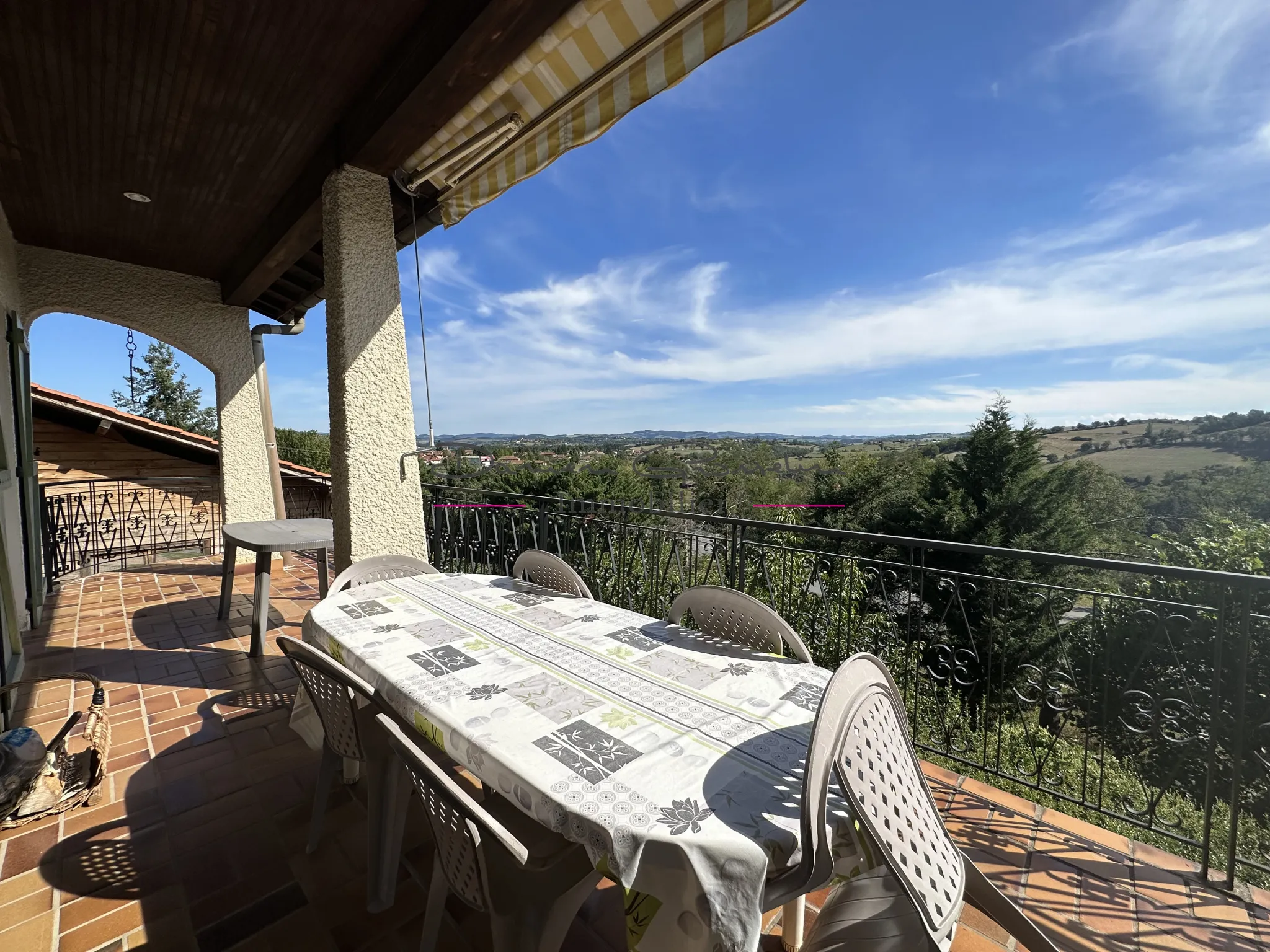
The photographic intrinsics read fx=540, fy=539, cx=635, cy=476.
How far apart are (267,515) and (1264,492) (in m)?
28.3

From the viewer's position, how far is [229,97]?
212 centimetres

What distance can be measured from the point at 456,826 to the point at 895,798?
0.72m

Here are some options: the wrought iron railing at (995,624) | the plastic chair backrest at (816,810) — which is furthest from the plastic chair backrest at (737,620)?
the plastic chair backrest at (816,810)

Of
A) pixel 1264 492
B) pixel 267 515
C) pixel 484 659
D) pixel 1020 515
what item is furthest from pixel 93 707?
pixel 1264 492

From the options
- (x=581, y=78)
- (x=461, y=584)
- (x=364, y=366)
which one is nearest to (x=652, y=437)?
(x=364, y=366)

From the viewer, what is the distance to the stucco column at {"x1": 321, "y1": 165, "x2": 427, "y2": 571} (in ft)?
7.98

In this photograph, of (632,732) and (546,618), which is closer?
(632,732)

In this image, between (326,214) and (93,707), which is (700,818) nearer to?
(93,707)

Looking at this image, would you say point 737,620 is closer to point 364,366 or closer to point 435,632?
point 435,632

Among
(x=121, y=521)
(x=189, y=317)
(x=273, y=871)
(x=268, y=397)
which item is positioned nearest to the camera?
(x=273, y=871)

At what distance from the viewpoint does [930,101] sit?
1232 centimetres

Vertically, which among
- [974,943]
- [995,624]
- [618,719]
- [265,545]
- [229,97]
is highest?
[229,97]

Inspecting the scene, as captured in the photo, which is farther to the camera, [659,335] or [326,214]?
[659,335]

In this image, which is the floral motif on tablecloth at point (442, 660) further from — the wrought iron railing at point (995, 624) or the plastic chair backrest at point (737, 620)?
the wrought iron railing at point (995, 624)
